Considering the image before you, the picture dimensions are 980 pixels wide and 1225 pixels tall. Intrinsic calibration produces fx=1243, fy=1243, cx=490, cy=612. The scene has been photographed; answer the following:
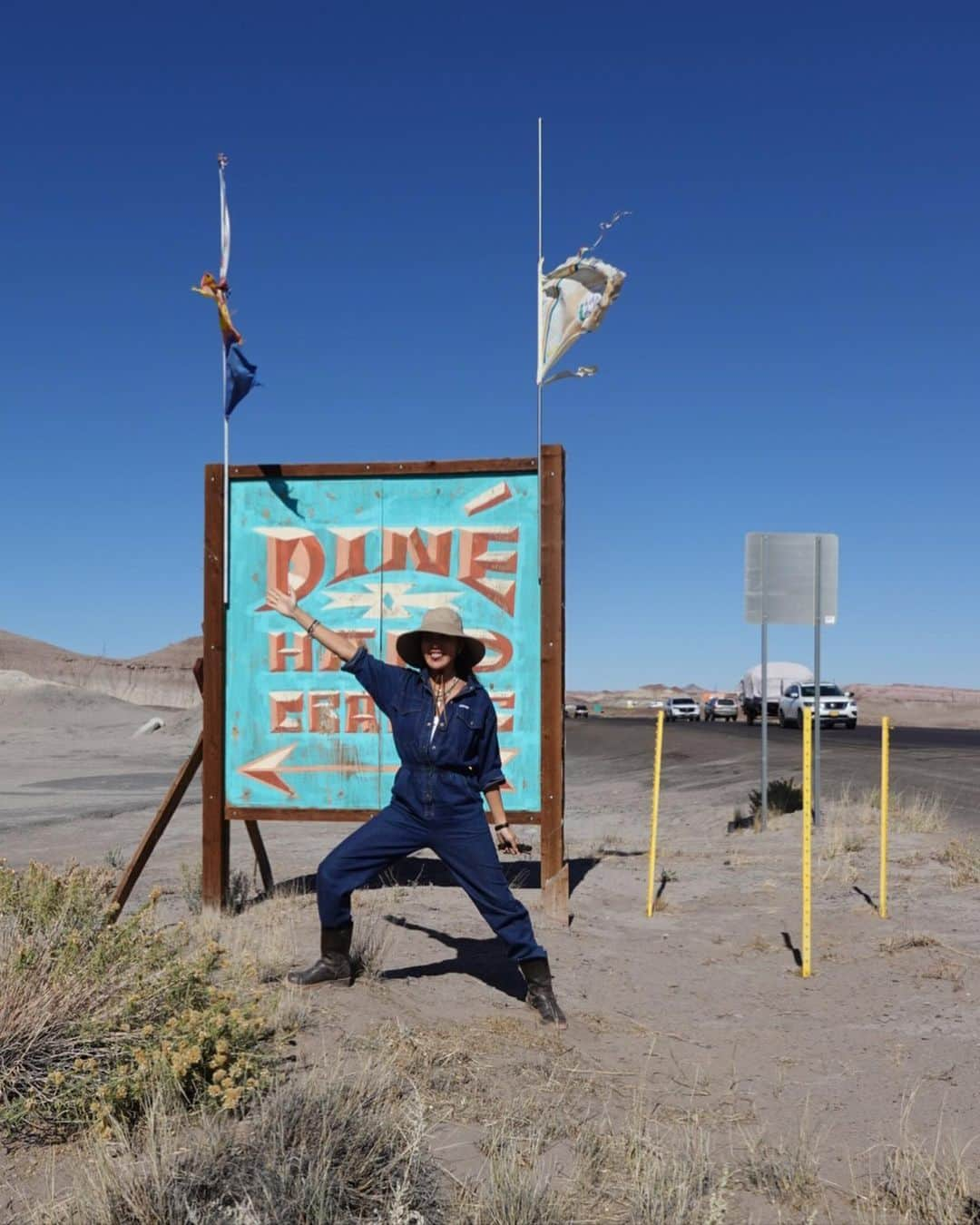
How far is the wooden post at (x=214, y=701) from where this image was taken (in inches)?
340

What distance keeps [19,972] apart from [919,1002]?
4.57 meters

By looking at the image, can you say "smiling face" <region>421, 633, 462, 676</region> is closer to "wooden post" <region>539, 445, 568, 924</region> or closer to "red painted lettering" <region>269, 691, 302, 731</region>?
"wooden post" <region>539, 445, 568, 924</region>

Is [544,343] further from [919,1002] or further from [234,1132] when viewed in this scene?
[234,1132]

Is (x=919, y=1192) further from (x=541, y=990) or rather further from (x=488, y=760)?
(x=488, y=760)

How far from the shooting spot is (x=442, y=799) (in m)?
6.09

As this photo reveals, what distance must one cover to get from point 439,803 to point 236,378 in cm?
371

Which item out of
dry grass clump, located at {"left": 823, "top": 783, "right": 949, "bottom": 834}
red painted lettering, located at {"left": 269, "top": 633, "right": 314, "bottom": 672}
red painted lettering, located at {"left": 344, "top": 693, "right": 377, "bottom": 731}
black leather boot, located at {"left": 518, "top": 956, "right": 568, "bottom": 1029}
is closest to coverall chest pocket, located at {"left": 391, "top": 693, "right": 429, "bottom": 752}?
black leather boot, located at {"left": 518, "top": 956, "right": 568, "bottom": 1029}

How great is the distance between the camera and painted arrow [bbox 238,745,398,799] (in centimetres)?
862

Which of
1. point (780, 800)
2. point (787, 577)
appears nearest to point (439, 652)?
point (787, 577)

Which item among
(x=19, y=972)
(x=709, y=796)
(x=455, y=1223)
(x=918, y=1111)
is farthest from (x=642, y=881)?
(x=709, y=796)

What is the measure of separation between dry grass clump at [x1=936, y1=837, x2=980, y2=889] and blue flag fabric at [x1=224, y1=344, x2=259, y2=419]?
257 inches

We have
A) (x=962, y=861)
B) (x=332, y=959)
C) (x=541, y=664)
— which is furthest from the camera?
(x=962, y=861)

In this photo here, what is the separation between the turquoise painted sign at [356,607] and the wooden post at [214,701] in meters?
0.07

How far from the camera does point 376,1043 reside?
208 inches
